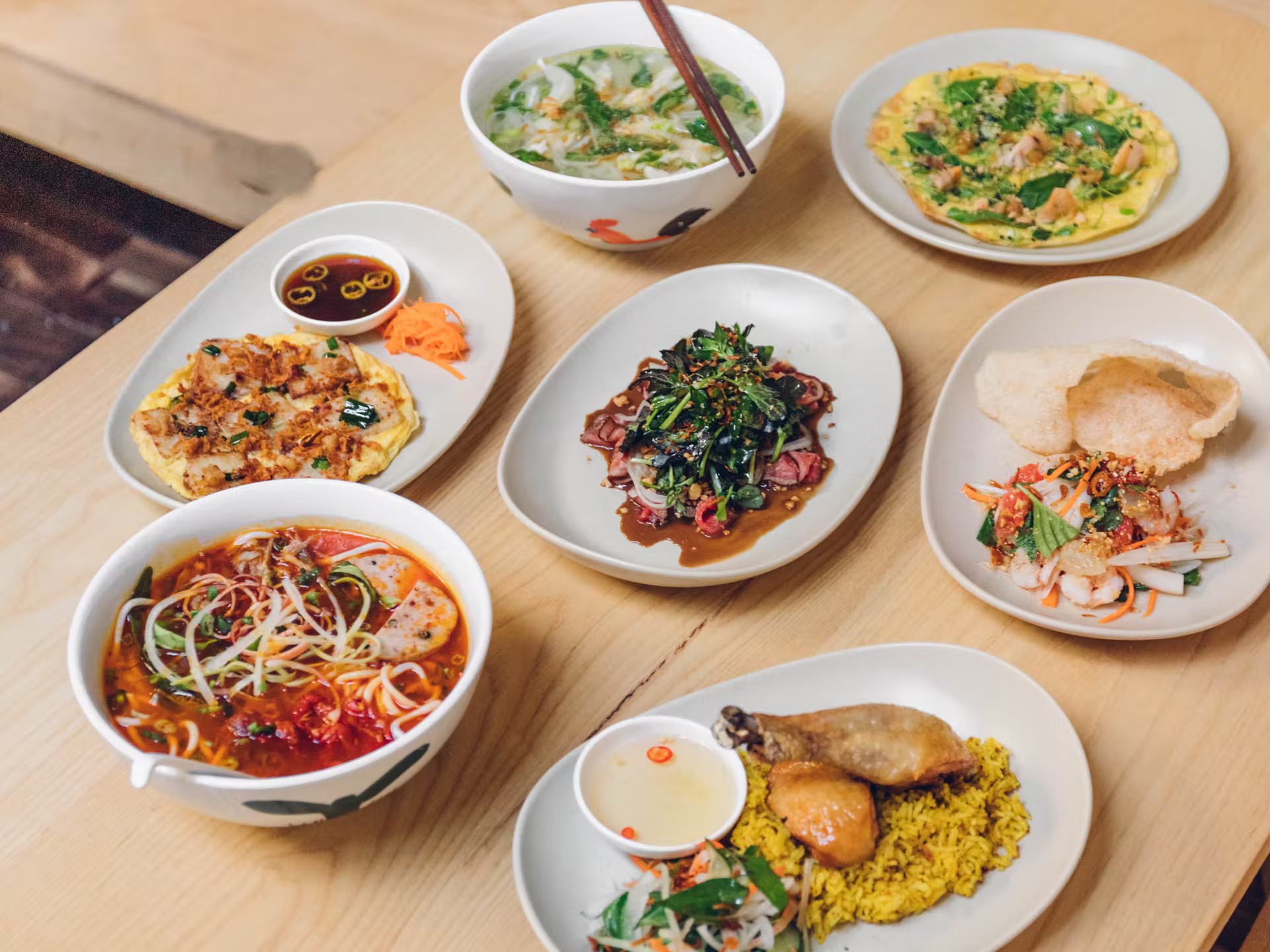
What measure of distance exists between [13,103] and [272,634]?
8.29 feet

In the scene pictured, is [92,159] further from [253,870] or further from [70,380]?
[253,870]

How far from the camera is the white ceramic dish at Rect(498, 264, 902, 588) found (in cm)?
203

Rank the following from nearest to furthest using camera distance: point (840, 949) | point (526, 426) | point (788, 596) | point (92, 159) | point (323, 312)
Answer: point (840, 949) < point (788, 596) < point (526, 426) < point (323, 312) < point (92, 159)

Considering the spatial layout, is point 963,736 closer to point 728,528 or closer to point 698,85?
point 728,528

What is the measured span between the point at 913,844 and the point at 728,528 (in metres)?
0.67

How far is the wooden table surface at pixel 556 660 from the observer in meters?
1.69

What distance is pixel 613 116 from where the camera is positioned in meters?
2.60

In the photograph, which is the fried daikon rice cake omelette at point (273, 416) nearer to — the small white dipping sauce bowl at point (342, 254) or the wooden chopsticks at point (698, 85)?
the small white dipping sauce bowl at point (342, 254)

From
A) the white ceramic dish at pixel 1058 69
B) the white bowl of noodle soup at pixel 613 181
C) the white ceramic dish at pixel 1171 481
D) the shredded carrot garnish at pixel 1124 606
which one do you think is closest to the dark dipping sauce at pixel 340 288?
the white bowl of noodle soup at pixel 613 181

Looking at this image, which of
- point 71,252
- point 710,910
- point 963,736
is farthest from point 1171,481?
point 71,252

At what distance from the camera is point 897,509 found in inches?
85.4

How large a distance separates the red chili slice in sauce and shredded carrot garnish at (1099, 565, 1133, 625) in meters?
0.82

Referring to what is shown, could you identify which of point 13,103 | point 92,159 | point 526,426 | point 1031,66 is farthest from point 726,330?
point 13,103

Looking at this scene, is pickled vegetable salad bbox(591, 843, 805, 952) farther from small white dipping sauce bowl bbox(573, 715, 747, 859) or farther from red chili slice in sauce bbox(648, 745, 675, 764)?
red chili slice in sauce bbox(648, 745, 675, 764)
